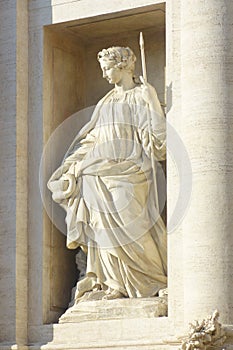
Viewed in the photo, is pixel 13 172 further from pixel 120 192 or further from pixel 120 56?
pixel 120 56

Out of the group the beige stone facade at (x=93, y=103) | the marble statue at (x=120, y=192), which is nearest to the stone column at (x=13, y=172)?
the beige stone facade at (x=93, y=103)

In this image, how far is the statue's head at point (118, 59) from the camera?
15820mm

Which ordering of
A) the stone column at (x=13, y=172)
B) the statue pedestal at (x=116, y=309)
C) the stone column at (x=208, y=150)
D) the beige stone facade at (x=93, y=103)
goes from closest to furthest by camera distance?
the stone column at (x=208, y=150), the beige stone facade at (x=93, y=103), the statue pedestal at (x=116, y=309), the stone column at (x=13, y=172)

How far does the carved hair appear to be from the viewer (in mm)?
15820

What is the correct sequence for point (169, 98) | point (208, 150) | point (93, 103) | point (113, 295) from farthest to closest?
1. point (93, 103)
2. point (113, 295)
3. point (169, 98)
4. point (208, 150)

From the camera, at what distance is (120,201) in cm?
1543

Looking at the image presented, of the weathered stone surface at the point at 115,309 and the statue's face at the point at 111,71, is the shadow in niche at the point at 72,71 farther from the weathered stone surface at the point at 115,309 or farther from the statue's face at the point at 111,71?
the statue's face at the point at 111,71

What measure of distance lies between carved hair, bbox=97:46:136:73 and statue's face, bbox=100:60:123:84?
3 cm

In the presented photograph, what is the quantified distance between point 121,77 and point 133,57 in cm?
23

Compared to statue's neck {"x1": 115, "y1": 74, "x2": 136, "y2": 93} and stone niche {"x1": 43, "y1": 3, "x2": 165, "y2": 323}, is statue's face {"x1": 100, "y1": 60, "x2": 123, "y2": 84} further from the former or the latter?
stone niche {"x1": 43, "y1": 3, "x2": 165, "y2": 323}

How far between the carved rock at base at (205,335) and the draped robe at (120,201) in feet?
4.26

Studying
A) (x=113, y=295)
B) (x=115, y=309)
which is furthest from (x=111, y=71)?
(x=115, y=309)

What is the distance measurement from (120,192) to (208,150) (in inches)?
47.8

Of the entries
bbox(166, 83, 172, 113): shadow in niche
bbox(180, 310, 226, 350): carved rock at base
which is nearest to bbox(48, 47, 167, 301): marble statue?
bbox(166, 83, 172, 113): shadow in niche
